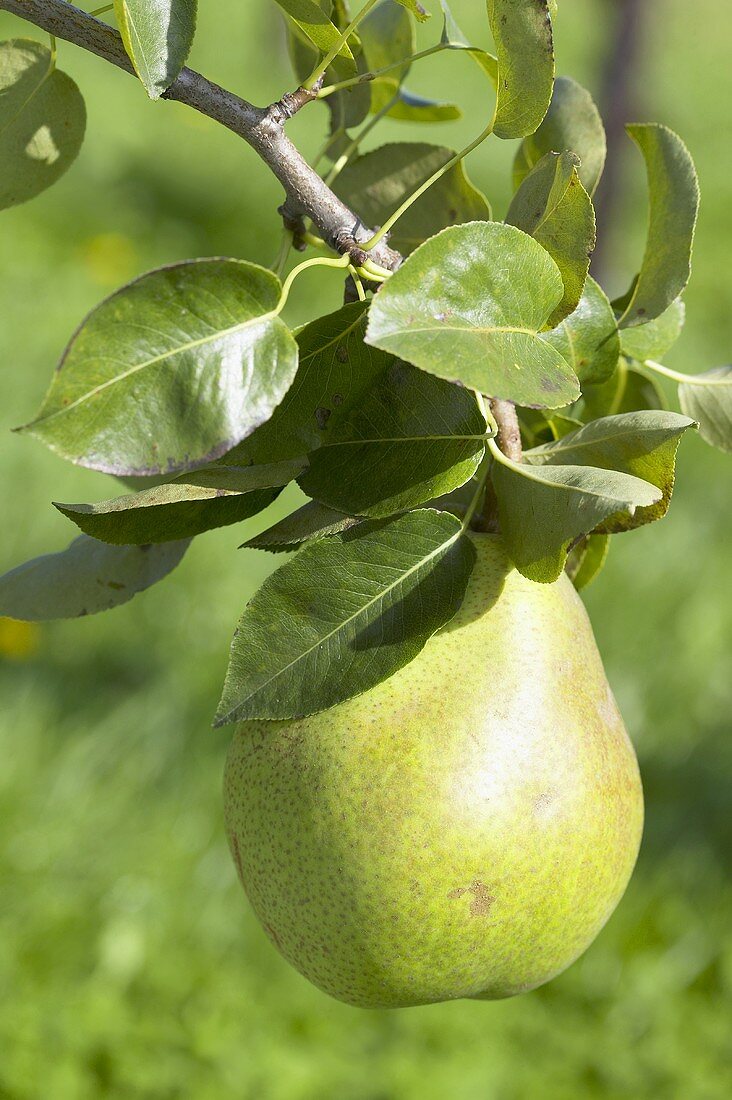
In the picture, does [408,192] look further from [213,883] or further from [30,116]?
[213,883]

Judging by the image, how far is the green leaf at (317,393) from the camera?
56 centimetres

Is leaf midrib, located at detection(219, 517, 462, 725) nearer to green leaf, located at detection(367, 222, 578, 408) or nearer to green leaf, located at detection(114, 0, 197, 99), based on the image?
green leaf, located at detection(367, 222, 578, 408)

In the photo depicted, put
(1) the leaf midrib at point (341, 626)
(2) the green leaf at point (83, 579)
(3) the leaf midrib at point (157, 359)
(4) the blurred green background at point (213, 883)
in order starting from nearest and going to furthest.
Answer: (3) the leaf midrib at point (157, 359) → (1) the leaf midrib at point (341, 626) → (2) the green leaf at point (83, 579) → (4) the blurred green background at point (213, 883)

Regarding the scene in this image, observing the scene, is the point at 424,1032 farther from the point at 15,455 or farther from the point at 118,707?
the point at 15,455

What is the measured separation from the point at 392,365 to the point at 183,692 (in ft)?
5.97

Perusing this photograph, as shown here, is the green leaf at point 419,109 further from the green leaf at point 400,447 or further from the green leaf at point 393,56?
the green leaf at point 400,447

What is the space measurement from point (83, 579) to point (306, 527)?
0.54 ft

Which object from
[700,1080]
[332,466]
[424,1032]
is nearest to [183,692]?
[424,1032]

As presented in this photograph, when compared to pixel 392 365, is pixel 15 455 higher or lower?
lower

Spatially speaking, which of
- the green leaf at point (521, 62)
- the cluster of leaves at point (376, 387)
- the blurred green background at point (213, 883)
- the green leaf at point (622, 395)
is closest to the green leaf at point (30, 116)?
the cluster of leaves at point (376, 387)

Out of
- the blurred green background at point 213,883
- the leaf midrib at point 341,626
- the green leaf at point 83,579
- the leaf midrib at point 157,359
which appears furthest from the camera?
the blurred green background at point 213,883

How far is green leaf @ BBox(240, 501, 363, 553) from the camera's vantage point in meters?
0.61

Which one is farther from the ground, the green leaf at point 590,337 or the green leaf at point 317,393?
the green leaf at point 317,393

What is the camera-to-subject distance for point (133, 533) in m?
0.61
